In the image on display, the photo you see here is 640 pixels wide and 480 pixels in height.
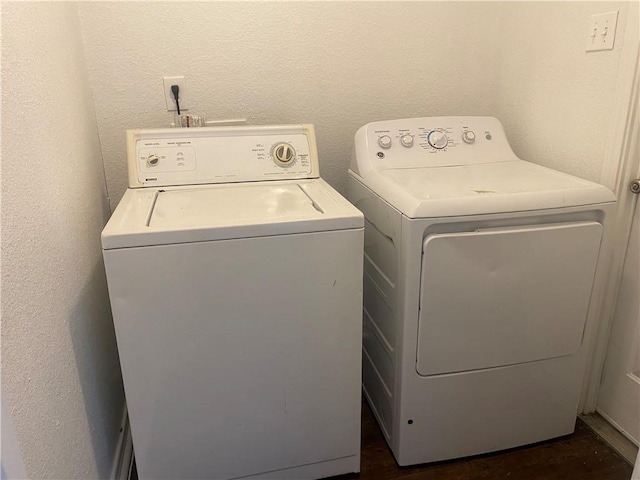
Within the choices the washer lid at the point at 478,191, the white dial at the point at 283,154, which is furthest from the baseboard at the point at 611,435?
the white dial at the point at 283,154

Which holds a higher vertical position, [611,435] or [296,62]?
[296,62]

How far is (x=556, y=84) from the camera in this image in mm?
1623

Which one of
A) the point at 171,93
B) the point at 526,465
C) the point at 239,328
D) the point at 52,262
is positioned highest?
the point at 171,93

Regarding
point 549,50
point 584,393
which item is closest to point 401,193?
point 549,50

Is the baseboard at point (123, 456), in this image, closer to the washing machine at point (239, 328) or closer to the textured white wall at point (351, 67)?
the washing machine at point (239, 328)

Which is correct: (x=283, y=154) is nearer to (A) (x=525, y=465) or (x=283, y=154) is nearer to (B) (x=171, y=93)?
(B) (x=171, y=93)

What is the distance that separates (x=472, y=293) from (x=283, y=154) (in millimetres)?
741

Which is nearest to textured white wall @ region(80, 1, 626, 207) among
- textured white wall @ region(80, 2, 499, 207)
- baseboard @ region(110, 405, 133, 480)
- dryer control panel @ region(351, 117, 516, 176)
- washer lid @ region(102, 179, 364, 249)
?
textured white wall @ region(80, 2, 499, 207)

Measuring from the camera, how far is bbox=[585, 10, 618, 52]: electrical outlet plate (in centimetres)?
138

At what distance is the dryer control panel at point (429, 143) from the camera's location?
1650 millimetres

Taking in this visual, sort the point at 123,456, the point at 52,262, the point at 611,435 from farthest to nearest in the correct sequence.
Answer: the point at 611,435 < the point at 123,456 < the point at 52,262

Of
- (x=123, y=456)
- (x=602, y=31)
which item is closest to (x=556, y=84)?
(x=602, y=31)

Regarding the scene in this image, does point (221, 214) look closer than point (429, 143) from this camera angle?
Yes

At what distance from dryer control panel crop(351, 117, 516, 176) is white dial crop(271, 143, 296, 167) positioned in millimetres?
235
